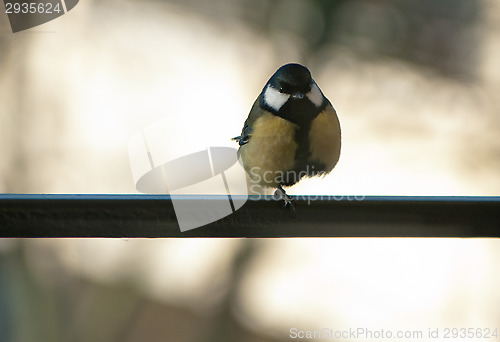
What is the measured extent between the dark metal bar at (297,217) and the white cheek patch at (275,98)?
0.58m

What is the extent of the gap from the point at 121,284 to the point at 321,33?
1.43 metres

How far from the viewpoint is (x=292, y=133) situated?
1506mm

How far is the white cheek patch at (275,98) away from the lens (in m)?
1.55

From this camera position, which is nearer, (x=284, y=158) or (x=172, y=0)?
(x=284, y=158)

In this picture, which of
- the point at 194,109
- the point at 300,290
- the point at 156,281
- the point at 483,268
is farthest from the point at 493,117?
the point at 156,281

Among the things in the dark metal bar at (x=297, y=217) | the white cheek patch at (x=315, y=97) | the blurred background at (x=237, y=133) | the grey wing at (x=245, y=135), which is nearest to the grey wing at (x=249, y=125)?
the grey wing at (x=245, y=135)

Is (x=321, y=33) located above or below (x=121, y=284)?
above

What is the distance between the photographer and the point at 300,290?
8.21 feet

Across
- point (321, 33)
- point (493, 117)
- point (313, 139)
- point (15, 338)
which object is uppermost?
point (321, 33)

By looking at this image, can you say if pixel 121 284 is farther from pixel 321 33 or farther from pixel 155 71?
pixel 321 33

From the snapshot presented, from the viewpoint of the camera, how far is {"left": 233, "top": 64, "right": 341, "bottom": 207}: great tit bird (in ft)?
4.95

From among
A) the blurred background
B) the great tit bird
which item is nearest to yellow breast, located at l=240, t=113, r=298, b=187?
the great tit bird

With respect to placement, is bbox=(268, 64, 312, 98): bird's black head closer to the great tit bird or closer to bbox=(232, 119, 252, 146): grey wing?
the great tit bird

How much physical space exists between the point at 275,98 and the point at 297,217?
0.68 metres
